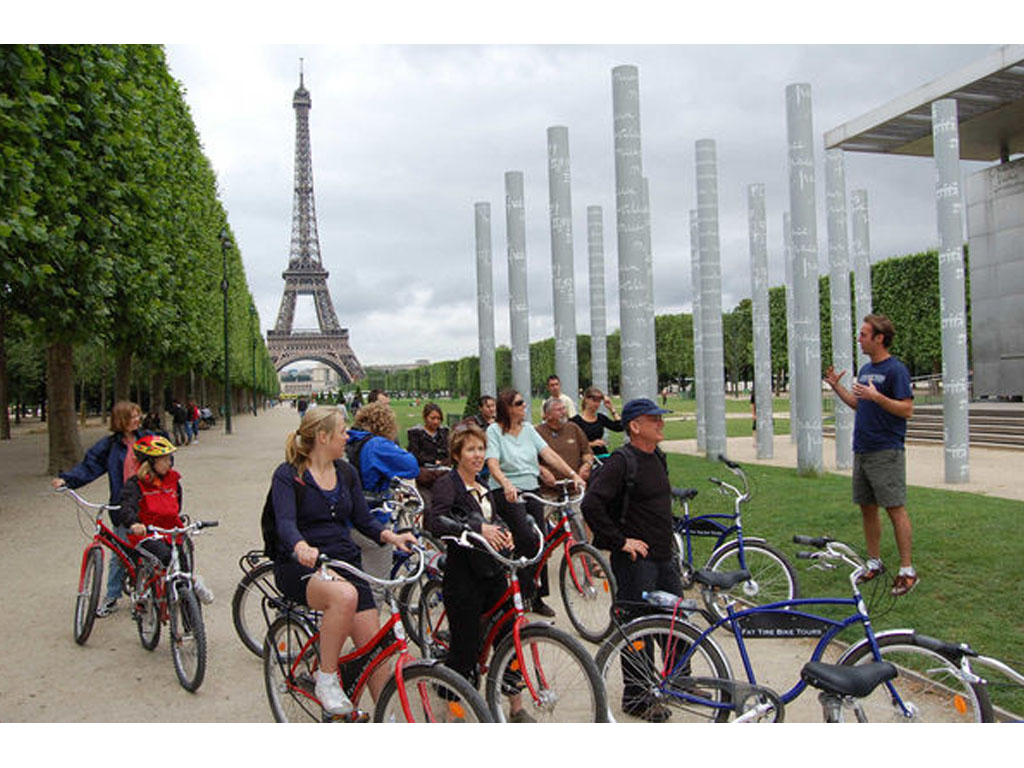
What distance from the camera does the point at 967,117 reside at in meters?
23.6

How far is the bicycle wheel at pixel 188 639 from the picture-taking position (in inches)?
209

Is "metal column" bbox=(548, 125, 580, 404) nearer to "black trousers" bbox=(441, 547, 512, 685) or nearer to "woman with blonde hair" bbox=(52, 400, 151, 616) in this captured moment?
"woman with blonde hair" bbox=(52, 400, 151, 616)

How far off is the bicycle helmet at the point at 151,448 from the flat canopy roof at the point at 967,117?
63.4 feet

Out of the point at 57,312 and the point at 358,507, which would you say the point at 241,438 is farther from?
the point at 358,507

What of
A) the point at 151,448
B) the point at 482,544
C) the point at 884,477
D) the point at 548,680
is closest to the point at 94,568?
the point at 151,448

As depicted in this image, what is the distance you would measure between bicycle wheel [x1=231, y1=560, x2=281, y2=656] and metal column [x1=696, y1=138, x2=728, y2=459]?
500 inches

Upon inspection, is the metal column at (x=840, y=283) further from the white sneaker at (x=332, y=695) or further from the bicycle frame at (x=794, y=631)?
the white sneaker at (x=332, y=695)

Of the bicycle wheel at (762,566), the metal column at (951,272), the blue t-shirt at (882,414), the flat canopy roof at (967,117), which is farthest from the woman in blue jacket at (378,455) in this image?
the flat canopy roof at (967,117)

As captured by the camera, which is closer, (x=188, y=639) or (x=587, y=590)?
(x=188, y=639)

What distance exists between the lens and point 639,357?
13859mm

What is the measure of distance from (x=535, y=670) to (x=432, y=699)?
664 millimetres

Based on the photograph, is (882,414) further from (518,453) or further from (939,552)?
(518,453)

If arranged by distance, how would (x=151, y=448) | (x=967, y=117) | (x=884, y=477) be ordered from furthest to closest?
1. (x=967, y=117)
2. (x=884, y=477)
3. (x=151, y=448)

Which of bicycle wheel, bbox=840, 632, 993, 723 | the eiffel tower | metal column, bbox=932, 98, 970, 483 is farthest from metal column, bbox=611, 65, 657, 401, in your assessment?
the eiffel tower
